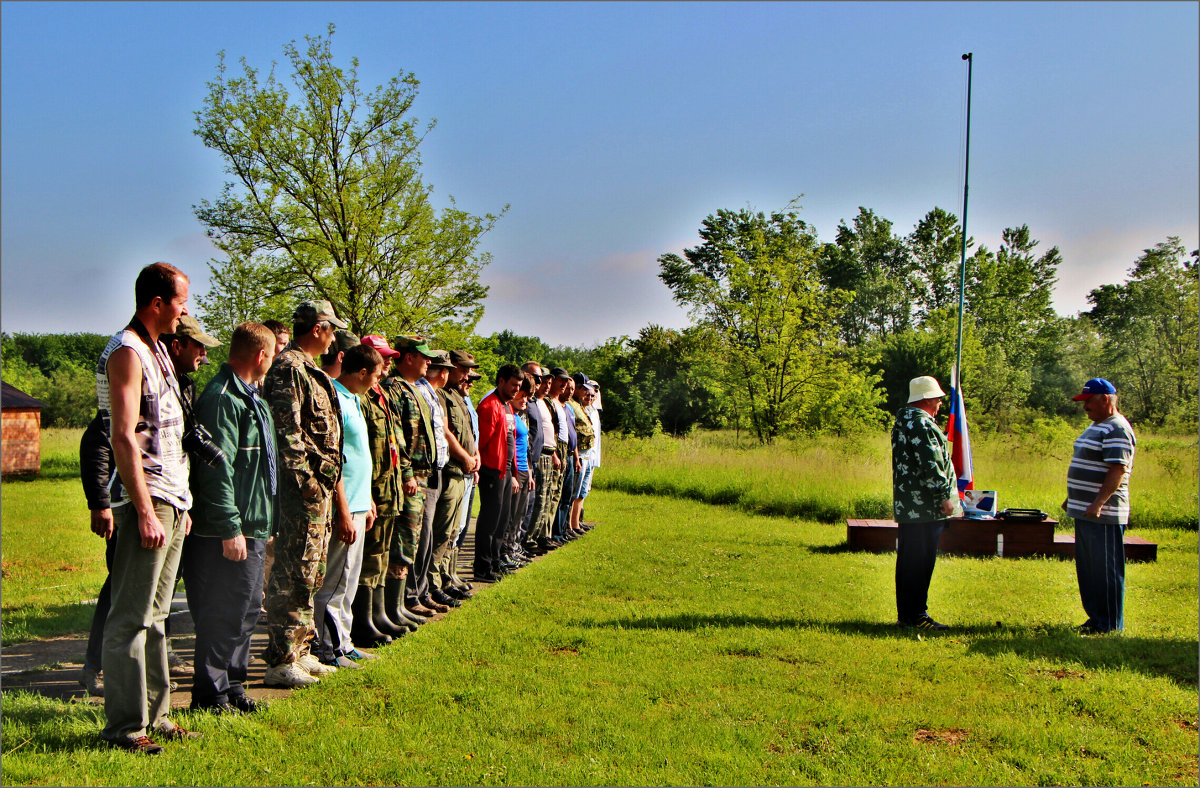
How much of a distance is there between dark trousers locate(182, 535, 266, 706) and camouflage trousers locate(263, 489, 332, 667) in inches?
14.4

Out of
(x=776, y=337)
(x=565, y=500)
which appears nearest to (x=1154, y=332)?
(x=776, y=337)

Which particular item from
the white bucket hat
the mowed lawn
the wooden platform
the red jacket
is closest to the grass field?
the mowed lawn

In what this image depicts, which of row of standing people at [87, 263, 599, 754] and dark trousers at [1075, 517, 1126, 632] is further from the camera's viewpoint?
dark trousers at [1075, 517, 1126, 632]

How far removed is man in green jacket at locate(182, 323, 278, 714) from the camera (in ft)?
13.4

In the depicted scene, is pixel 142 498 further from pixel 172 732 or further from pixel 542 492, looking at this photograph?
pixel 542 492

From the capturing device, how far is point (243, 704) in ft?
14.3

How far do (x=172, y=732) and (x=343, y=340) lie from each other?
8.70 ft

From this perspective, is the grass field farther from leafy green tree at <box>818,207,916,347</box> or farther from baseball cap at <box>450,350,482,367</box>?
leafy green tree at <box>818,207,916,347</box>

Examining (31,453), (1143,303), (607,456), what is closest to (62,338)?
(31,453)

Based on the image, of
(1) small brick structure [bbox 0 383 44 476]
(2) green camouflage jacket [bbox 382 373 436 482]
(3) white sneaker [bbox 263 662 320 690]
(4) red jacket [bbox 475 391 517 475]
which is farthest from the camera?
(1) small brick structure [bbox 0 383 44 476]

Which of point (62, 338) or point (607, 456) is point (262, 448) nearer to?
point (607, 456)

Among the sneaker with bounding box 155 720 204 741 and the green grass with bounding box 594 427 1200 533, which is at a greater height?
the green grass with bounding box 594 427 1200 533

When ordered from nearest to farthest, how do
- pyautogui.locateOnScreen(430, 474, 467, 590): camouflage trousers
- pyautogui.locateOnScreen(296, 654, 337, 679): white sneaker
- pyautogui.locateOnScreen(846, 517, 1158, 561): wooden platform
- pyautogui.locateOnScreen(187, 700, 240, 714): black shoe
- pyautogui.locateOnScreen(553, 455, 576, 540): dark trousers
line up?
pyautogui.locateOnScreen(187, 700, 240, 714): black shoe
pyautogui.locateOnScreen(296, 654, 337, 679): white sneaker
pyautogui.locateOnScreen(430, 474, 467, 590): camouflage trousers
pyautogui.locateOnScreen(846, 517, 1158, 561): wooden platform
pyautogui.locateOnScreen(553, 455, 576, 540): dark trousers

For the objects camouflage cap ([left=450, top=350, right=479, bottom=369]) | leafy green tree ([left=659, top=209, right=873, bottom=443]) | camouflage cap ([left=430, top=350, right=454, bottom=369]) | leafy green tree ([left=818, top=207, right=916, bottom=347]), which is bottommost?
camouflage cap ([left=430, top=350, right=454, bottom=369])
